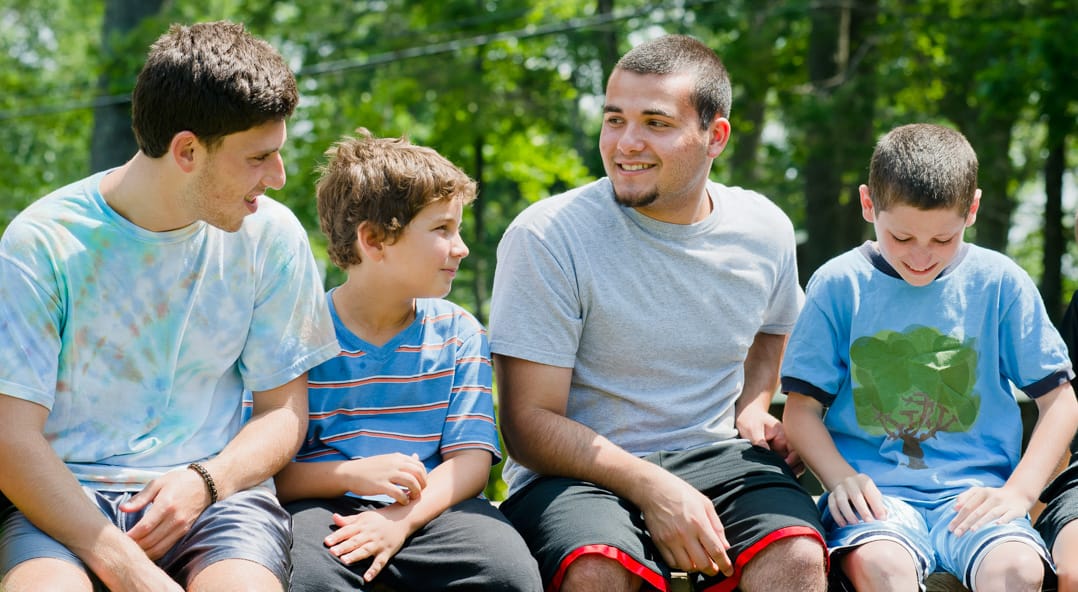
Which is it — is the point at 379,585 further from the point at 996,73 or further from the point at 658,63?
the point at 996,73

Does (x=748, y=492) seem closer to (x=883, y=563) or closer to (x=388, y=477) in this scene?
(x=883, y=563)

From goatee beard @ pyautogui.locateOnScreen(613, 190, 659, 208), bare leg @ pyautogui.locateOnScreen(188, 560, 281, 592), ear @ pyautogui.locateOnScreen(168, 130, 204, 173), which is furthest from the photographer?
goatee beard @ pyautogui.locateOnScreen(613, 190, 659, 208)

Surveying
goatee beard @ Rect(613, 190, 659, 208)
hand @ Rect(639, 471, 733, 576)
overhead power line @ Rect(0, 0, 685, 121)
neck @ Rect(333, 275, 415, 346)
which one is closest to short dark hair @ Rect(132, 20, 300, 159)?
neck @ Rect(333, 275, 415, 346)

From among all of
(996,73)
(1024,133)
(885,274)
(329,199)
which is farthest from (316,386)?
(1024,133)

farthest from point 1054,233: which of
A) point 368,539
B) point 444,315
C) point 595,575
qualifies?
point 368,539

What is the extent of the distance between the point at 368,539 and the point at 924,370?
157 cm

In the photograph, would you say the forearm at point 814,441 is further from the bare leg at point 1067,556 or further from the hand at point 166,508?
the hand at point 166,508

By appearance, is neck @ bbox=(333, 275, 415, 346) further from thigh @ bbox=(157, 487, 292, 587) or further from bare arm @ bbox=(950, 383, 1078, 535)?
bare arm @ bbox=(950, 383, 1078, 535)

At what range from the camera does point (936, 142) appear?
303cm

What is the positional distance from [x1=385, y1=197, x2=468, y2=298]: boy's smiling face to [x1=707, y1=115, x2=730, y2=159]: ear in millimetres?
858

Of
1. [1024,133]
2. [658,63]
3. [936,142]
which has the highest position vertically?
[658,63]

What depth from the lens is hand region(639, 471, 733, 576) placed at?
2760mm

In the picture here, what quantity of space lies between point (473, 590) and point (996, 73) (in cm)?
886

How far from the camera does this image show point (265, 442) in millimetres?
2695
